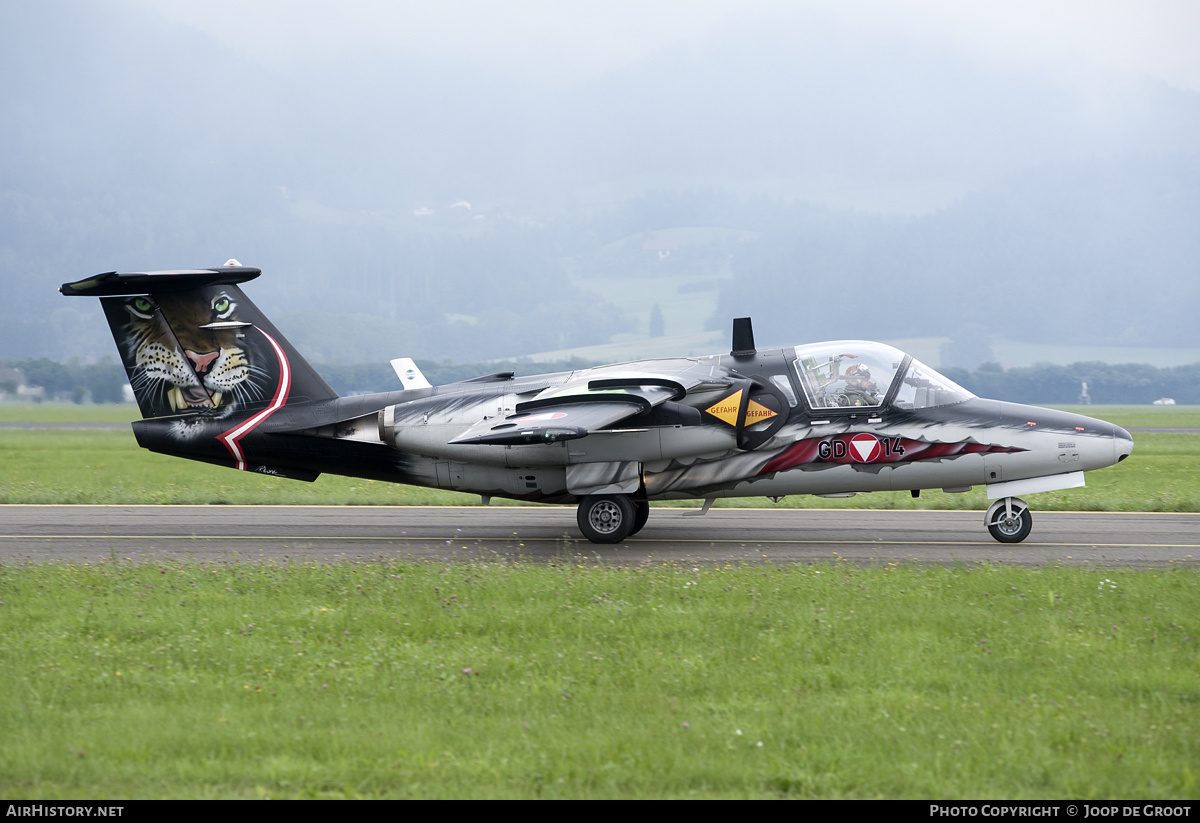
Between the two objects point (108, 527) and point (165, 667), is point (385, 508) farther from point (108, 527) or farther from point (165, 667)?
point (165, 667)

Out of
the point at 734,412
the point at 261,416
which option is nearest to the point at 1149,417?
the point at 734,412

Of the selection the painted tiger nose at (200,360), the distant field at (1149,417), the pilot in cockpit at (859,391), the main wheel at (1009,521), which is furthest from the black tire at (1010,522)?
the distant field at (1149,417)

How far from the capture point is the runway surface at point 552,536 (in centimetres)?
1348

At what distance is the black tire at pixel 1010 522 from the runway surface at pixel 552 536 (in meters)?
0.20

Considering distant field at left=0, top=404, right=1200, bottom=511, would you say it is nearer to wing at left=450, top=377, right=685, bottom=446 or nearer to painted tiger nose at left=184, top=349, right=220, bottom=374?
painted tiger nose at left=184, top=349, right=220, bottom=374

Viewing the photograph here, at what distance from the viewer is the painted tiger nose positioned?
1557 centimetres

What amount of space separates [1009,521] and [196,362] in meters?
13.1

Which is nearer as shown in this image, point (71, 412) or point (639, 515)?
point (639, 515)

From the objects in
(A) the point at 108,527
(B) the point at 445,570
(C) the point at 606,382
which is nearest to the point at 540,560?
(B) the point at 445,570

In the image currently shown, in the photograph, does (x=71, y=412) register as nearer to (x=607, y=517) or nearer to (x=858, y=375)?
(x=607, y=517)

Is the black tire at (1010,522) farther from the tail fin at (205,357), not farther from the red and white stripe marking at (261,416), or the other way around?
the red and white stripe marking at (261,416)

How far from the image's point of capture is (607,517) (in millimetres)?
14594

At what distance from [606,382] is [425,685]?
766 centimetres

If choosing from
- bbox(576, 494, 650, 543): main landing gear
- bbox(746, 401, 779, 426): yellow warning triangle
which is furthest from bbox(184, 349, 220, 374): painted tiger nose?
bbox(746, 401, 779, 426): yellow warning triangle
